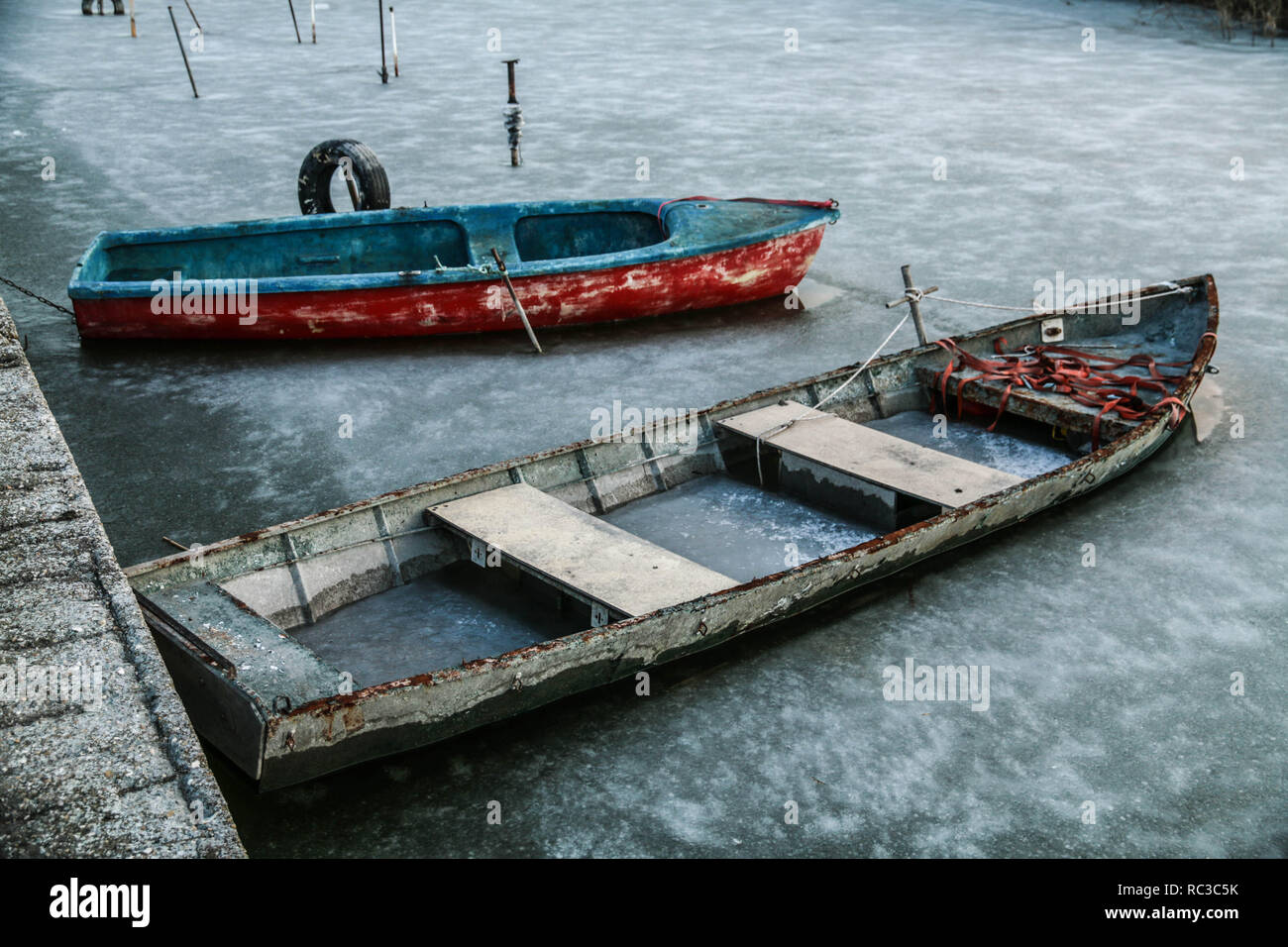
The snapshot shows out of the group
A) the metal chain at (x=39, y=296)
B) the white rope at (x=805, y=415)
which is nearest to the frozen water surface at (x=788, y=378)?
the metal chain at (x=39, y=296)

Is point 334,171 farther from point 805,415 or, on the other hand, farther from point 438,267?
point 805,415

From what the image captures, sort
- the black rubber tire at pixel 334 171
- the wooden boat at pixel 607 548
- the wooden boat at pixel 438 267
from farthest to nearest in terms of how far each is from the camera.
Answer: the black rubber tire at pixel 334 171 < the wooden boat at pixel 438 267 < the wooden boat at pixel 607 548

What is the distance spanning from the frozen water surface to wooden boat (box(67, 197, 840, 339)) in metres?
0.26

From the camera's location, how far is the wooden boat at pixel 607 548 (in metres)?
4.74

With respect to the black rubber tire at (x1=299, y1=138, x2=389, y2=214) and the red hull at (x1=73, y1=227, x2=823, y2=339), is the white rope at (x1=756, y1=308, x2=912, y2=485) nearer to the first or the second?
the red hull at (x1=73, y1=227, x2=823, y2=339)

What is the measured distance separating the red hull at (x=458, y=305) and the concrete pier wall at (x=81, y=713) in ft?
14.3

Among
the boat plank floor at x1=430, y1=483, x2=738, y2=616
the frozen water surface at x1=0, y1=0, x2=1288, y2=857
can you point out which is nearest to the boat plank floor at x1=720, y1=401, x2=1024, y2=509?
the frozen water surface at x1=0, y1=0, x2=1288, y2=857

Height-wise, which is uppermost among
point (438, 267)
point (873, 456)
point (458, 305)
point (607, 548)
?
point (438, 267)

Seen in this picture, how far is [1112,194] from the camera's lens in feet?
42.9

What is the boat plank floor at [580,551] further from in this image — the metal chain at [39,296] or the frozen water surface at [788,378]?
the metal chain at [39,296]

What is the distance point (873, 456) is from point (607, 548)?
5.90 feet

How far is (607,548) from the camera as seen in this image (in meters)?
5.81

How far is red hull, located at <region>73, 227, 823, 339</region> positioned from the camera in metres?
9.21

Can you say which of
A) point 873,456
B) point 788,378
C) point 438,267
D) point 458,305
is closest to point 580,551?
point 873,456
